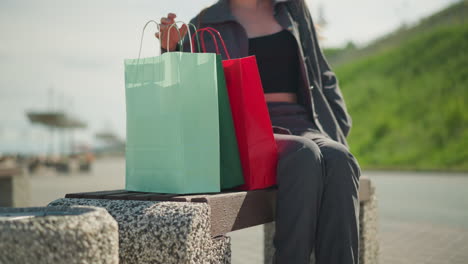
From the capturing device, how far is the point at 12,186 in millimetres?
6941

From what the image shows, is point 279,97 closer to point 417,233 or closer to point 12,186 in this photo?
point 417,233

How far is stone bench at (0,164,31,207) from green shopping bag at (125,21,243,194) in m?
5.90

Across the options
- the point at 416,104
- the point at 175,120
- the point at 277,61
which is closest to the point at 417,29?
the point at 416,104

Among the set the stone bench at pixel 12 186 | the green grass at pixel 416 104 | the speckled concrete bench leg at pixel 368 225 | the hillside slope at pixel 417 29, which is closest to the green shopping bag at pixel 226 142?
the speckled concrete bench leg at pixel 368 225

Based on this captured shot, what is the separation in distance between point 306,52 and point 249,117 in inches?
39.3

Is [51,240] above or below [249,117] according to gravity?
below

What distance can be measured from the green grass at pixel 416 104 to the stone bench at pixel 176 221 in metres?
16.2

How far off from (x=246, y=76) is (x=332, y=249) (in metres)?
0.84

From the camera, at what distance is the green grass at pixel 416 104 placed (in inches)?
711

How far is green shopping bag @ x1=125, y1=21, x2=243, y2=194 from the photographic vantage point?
5.59 feet

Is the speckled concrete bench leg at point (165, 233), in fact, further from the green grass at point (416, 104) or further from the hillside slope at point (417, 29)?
the hillside slope at point (417, 29)

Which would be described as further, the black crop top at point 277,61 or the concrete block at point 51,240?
the black crop top at point 277,61

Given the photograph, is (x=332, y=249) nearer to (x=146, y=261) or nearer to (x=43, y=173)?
(x=146, y=261)

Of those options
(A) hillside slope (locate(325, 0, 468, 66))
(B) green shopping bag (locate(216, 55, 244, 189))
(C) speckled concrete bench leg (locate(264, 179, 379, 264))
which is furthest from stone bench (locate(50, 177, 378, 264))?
(A) hillside slope (locate(325, 0, 468, 66))
